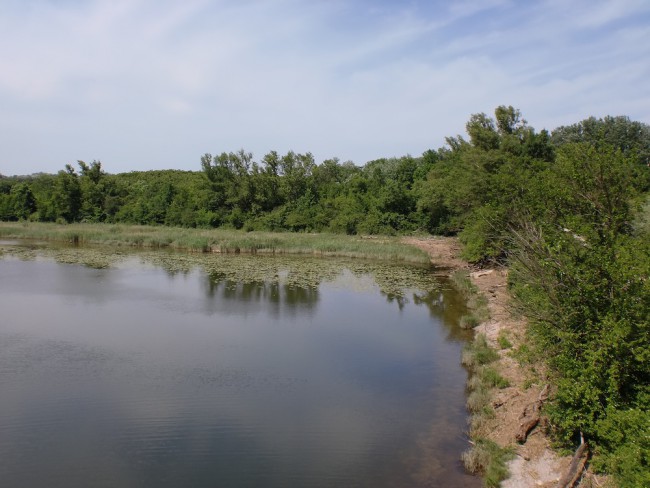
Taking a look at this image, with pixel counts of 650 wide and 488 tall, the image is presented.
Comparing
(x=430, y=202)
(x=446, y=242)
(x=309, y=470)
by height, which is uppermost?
(x=430, y=202)

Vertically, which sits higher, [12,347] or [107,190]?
[107,190]

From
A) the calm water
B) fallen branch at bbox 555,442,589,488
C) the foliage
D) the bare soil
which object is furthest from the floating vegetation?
fallen branch at bbox 555,442,589,488

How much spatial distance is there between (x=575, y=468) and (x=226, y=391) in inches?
259

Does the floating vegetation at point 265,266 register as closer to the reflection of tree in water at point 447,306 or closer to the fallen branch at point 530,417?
the reflection of tree in water at point 447,306

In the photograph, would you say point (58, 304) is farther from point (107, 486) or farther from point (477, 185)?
point (477, 185)

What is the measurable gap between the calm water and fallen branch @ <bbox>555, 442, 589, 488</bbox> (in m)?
1.36

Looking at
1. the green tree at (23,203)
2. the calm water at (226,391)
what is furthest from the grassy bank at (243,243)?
the green tree at (23,203)

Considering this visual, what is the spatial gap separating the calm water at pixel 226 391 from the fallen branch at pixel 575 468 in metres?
1.36

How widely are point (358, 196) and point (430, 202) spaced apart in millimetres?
9188

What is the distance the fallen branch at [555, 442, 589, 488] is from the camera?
6.83m

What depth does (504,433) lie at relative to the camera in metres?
8.74

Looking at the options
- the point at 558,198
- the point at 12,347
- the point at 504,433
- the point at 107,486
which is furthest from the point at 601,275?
the point at 12,347

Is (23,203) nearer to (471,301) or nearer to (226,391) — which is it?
(471,301)

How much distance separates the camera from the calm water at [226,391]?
790 cm
